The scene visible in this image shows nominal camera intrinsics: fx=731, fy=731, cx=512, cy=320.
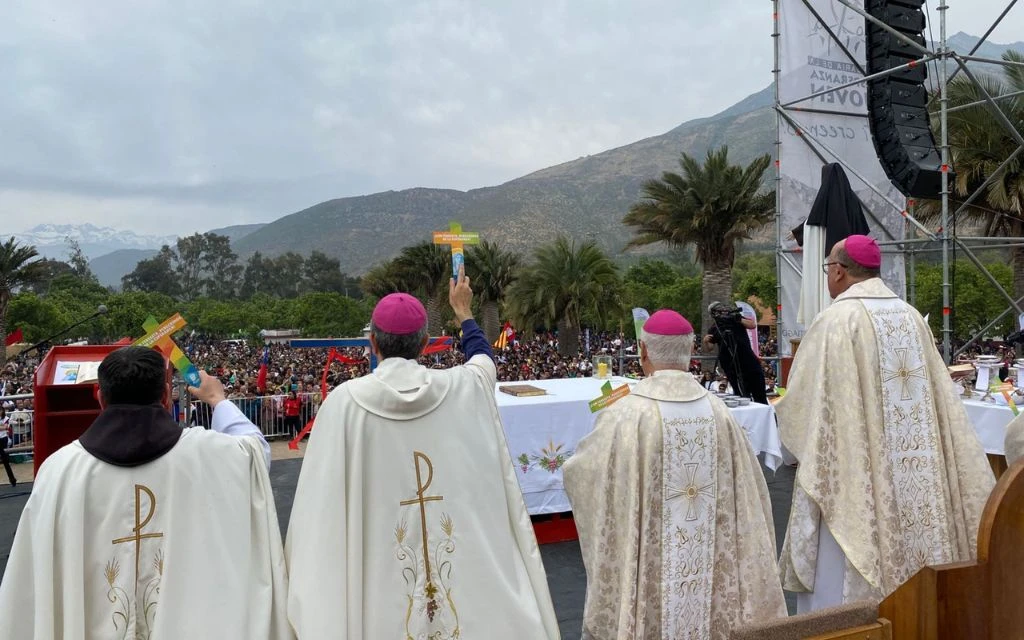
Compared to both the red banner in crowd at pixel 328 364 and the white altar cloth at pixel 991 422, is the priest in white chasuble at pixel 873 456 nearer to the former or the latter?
the white altar cloth at pixel 991 422

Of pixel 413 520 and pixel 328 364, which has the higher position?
pixel 328 364

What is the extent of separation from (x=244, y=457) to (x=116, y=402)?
0.43 m

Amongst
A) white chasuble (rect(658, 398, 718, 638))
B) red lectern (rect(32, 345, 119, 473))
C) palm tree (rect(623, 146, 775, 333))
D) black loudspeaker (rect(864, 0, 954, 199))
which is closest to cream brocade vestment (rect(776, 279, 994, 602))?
white chasuble (rect(658, 398, 718, 638))

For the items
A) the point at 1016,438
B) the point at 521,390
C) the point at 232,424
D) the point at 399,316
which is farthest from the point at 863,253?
the point at 521,390

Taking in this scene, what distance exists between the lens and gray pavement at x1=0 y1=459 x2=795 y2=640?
14.0 feet

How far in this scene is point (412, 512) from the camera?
2.62m

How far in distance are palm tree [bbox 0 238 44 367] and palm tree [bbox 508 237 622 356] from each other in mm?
24909

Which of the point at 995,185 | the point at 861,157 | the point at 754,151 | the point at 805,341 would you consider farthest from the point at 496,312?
the point at 754,151

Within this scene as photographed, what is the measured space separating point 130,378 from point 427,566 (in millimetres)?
1179

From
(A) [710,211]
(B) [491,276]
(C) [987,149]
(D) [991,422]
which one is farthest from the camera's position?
(B) [491,276]

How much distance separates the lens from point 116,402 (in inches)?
88.4

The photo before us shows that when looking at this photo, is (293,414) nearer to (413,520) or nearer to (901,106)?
(901,106)

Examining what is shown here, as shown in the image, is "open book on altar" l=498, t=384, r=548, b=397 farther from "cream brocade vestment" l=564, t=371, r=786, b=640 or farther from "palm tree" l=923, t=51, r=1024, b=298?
"palm tree" l=923, t=51, r=1024, b=298

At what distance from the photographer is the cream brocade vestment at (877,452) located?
3.25 m
